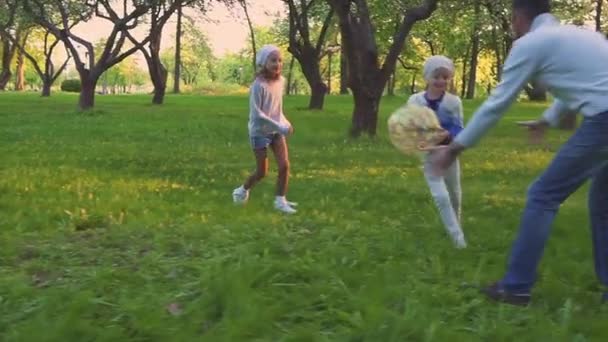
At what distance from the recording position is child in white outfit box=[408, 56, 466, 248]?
20.3ft

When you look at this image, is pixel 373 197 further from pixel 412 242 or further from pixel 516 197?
pixel 412 242

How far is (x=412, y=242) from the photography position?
6266 millimetres


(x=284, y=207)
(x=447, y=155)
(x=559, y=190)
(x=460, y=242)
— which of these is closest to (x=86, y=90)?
(x=284, y=207)

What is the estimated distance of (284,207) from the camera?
7.95 metres

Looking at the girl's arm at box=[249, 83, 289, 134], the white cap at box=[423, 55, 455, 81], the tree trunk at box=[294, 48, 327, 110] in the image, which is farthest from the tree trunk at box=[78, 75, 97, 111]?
the white cap at box=[423, 55, 455, 81]

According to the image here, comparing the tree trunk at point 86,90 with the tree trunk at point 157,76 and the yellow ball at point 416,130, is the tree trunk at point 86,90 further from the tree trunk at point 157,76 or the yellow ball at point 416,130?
the yellow ball at point 416,130

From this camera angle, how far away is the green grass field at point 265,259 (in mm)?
4086

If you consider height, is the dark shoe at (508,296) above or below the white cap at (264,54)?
below

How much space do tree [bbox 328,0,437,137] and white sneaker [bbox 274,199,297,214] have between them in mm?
9222

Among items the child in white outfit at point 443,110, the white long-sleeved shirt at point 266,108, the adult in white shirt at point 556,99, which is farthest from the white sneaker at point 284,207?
the adult in white shirt at point 556,99

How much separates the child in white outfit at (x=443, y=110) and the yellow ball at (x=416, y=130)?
32 centimetres

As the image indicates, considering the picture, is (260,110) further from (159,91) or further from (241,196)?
Result: (159,91)

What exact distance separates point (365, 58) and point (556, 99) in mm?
12394

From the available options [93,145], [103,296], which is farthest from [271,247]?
[93,145]
